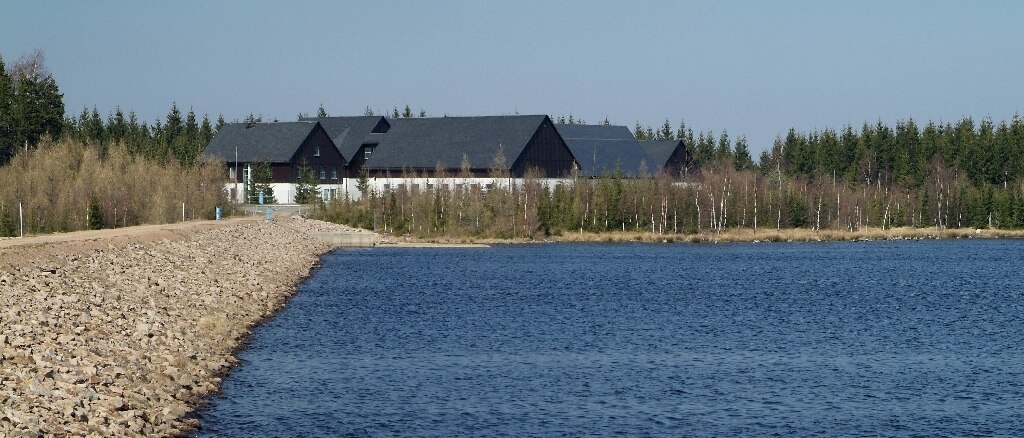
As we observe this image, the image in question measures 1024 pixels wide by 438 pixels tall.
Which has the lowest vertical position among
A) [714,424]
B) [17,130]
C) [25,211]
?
[714,424]

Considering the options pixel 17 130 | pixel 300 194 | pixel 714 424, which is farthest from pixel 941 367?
pixel 300 194

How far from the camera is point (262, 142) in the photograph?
108 meters

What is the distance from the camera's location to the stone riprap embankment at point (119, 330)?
18.1 metres

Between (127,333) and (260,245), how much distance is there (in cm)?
3448

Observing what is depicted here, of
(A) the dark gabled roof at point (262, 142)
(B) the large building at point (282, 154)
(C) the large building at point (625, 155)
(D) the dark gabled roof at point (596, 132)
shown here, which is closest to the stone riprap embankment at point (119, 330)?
(B) the large building at point (282, 154)

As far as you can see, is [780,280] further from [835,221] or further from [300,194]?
[300,194]

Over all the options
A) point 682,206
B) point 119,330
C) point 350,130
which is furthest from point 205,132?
point 119,330

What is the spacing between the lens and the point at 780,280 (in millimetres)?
52156

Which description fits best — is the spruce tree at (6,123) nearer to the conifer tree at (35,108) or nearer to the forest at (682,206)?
the conifer tree at (35,108)

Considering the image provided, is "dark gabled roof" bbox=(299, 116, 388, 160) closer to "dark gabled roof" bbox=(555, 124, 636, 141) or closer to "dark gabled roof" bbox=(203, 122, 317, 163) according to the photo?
"dark gabled roof" bbox=(203, 122, 317, 163)

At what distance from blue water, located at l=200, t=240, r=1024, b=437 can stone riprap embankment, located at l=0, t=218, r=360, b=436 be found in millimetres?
933

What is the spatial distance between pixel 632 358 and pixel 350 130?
9222 centimetres

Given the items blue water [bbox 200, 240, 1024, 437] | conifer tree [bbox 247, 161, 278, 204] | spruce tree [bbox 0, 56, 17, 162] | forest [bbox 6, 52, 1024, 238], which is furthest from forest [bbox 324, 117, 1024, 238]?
blue water [bbox 200, 240, 1024, 437]

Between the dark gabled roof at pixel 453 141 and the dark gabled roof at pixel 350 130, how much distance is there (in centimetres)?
667
